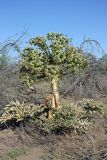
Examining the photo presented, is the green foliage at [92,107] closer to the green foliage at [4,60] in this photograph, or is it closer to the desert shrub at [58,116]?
the desert shrub at [58,116]

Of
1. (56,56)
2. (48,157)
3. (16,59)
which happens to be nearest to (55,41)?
(56,56)

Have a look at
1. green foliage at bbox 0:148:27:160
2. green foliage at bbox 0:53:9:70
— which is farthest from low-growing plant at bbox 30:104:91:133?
green foliage at bbox 0:53:9:70

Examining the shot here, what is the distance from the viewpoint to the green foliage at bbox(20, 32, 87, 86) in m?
10.6

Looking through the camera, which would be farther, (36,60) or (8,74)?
(8,74)

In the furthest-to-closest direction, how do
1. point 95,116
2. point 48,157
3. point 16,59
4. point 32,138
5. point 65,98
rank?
1. point 65,98
2. point 16,59
3. point 95,116
4. point 32,138
5. point 48,157

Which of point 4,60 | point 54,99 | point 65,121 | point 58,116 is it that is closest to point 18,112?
point 54,99

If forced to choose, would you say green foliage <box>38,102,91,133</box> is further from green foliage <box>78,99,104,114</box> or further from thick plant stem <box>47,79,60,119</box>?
green foliage <box>78,99,104,114</box>

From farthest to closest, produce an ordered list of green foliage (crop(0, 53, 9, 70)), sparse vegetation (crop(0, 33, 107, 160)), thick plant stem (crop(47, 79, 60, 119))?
green foliage (crop(0, 53, 9, 70))
thick plant stem (crop(47, 79, 60, 119))
sparse vegetation (crop(0, 33, 107, 160))

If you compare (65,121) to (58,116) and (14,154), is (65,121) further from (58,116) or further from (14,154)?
(14,154)

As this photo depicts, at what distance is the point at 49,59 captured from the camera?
425 inches

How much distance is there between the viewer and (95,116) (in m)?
11.3

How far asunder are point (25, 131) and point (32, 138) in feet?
1.23

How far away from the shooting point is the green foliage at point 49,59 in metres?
10.6

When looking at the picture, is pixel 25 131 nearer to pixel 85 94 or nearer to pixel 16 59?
pixel 16 59
